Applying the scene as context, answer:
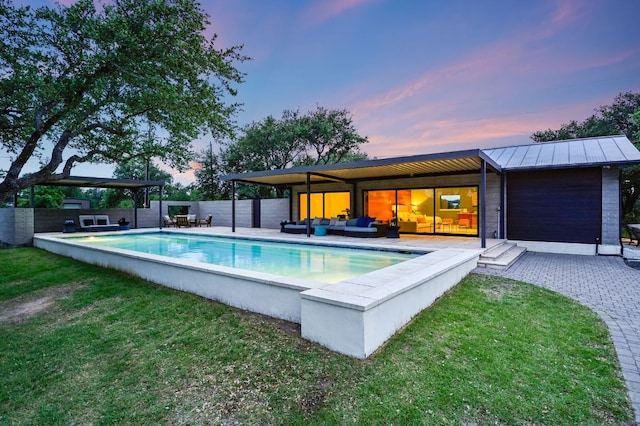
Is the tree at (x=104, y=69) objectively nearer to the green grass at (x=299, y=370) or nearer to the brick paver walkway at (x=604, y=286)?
the green grass at (x=299, y=370)

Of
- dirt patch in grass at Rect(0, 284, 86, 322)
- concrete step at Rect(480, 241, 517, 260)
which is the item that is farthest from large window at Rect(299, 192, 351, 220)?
dirt patch in grass at Rect(0, 284, 86, 322)

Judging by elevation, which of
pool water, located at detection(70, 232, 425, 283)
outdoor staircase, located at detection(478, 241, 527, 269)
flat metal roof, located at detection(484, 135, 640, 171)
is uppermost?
flat metal roof, located at detection(484, 135, 640, 171)

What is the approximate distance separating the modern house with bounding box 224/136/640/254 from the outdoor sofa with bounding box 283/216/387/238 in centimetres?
174

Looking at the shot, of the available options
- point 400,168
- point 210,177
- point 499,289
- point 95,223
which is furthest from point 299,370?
point 210,177

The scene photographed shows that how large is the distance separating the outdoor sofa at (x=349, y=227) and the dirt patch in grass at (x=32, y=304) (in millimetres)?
8265

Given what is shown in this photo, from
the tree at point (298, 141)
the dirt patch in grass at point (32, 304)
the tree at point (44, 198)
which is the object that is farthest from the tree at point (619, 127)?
the tree at point (44, 198)

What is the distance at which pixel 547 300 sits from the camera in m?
4.75

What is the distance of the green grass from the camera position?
236 cm

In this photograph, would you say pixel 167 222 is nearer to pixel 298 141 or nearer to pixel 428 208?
pixel 298 141

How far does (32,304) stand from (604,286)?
9.77m

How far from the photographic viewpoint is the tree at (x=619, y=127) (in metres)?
16.4

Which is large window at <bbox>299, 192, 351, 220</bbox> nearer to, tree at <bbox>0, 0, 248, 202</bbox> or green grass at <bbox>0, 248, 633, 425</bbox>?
tree at <bbox>0, 0, 248, 202</bbox>

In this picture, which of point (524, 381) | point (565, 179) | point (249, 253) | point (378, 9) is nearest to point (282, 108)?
point (378, 9)

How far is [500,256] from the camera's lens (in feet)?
26.4
